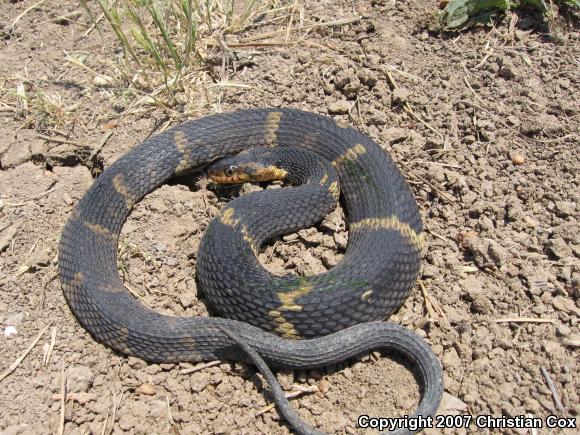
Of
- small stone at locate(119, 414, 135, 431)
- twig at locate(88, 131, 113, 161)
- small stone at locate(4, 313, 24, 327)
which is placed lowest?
A: small stone at locate(119, 414, 135, 431)

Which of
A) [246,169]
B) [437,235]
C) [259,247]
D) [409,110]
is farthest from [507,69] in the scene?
[259,247]

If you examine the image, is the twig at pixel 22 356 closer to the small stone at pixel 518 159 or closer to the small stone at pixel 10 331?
the small stone at pixel 10 331

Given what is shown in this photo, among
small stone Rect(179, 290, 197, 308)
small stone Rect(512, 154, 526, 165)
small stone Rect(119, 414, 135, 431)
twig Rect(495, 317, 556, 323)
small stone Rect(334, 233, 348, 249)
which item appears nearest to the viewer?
small stone Rect(119, 414, 135, 431)

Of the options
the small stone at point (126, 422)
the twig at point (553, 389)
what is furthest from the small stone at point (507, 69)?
the small stone at point (126, 422)

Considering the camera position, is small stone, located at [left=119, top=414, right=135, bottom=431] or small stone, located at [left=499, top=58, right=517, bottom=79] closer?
small stone, located at [left=119, top=414, right=135, bottom=431]

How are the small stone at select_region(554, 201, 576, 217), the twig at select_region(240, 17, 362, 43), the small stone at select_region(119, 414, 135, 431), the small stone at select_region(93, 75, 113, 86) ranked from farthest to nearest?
the twig at select_region(240, 17, 362, 43) → the small stone at select_region(93, 75, 113, 86) → the small stone at select_region(554, 201, 576, 217) → the small stone at select_region(119, 414, 135, 431)

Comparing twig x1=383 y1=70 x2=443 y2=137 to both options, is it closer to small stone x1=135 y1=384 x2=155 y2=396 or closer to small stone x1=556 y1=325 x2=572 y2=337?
small stone x1=556 y1=325 x2=572 y2=337

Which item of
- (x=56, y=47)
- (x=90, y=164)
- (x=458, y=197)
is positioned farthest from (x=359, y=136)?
(x=56, y=47)

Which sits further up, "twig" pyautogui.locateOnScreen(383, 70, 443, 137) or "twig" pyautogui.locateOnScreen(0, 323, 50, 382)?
"twig" pyautogui.locateOnScreen(383, 70, 443, 137)

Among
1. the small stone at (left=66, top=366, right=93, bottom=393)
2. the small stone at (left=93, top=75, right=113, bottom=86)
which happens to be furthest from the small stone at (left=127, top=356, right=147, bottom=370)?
the small stone at (left=93, top=75, right=113, bottom=86)
